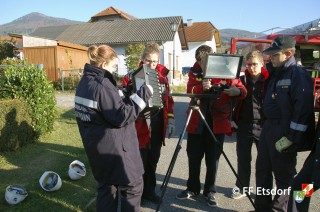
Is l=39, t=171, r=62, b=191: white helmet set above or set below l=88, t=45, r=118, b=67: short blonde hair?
below

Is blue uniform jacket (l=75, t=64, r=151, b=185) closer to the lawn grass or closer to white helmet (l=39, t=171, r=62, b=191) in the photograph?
the lawn grass

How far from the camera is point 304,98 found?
258 cm

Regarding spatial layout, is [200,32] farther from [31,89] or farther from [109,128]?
[109,128]

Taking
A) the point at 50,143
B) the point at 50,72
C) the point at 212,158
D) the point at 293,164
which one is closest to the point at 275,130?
the point at 293,164

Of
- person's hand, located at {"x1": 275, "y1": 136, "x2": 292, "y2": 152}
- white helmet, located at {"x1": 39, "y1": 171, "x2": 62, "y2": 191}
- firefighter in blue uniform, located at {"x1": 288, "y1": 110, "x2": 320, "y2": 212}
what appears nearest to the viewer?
firefighter in blue uniform, located at {"x1": 288, "y1": 110, "x2": 320, "y2": 212}

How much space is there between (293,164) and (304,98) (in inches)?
29.9

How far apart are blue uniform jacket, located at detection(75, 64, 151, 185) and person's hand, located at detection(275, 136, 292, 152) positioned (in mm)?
1367

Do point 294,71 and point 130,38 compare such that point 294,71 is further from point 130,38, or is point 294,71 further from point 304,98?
point 130,38

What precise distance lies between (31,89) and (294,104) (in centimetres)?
492

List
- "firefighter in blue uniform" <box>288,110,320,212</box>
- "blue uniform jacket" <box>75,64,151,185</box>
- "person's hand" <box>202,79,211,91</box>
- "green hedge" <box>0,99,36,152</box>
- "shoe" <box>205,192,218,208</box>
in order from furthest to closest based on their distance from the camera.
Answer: "green hedge" <box>0,99,36,152</box>, "shoe" <box>205,192,218,208</box>, "person's hand" <box>202,79,211,91</box>, "firefighter in blue uniform" <box>288,110,320,212</box>, "blue uniform jacket" <box>75,64,151,185</box>

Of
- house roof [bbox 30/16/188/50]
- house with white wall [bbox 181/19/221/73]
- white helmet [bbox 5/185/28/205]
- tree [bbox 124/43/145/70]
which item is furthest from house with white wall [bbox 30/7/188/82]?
white helmet [bbox 5/185/28/205]

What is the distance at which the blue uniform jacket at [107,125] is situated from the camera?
2.25 m

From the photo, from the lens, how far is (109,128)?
7.65ft

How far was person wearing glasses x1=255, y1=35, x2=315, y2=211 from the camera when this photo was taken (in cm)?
262
